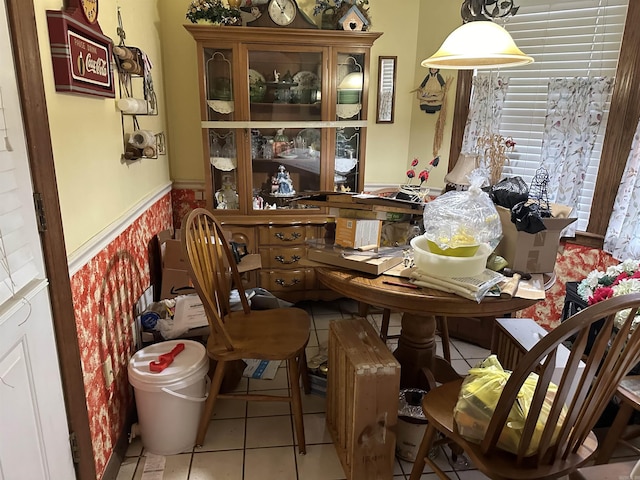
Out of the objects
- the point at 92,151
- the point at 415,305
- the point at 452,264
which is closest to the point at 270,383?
the point at 415,305

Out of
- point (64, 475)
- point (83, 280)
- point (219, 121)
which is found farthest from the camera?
point (219, 121)

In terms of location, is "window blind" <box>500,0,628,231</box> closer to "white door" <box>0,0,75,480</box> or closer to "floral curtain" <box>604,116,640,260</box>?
"floral curtain" <box>604,116,640,260</box>

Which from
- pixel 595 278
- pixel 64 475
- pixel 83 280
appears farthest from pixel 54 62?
pixel 595 278

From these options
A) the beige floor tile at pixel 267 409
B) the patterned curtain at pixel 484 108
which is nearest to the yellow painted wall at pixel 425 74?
the patterned curtain at pixel 484 108

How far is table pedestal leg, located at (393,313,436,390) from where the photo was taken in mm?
1972

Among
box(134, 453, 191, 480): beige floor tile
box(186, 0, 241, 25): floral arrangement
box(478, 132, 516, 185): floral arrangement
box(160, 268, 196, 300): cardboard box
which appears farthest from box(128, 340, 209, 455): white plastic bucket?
box(478, 132, 516, 185): floral arrangement

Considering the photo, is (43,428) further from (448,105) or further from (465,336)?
(448,105)

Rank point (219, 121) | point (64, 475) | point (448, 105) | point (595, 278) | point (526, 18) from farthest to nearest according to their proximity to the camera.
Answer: point (448, 105) → point (219, 121) → point (526, 18) → point (595, 278) → point (64, 475)

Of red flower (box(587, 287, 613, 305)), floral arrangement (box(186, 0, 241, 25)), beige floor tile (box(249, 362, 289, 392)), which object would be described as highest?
floral arrangement (box(186, 0, 241, 25))

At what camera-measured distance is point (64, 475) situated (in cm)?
141

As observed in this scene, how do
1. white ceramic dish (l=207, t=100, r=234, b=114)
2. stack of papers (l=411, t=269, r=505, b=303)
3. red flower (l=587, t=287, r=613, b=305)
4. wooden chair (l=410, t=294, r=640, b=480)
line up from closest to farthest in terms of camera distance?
wooden chair (l=410, t=294, r=640, b=480), stack of papers (l=411, t=269, r=505, b=303), red flower (l=587, t=287, r=613, b=305), white ceramic dish (l=207, t=100, r=234, b=114)

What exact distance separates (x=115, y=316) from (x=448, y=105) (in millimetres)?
2518

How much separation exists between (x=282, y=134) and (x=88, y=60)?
1.57 metres

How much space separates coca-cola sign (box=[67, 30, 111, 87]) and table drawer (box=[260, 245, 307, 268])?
59.3 inches
